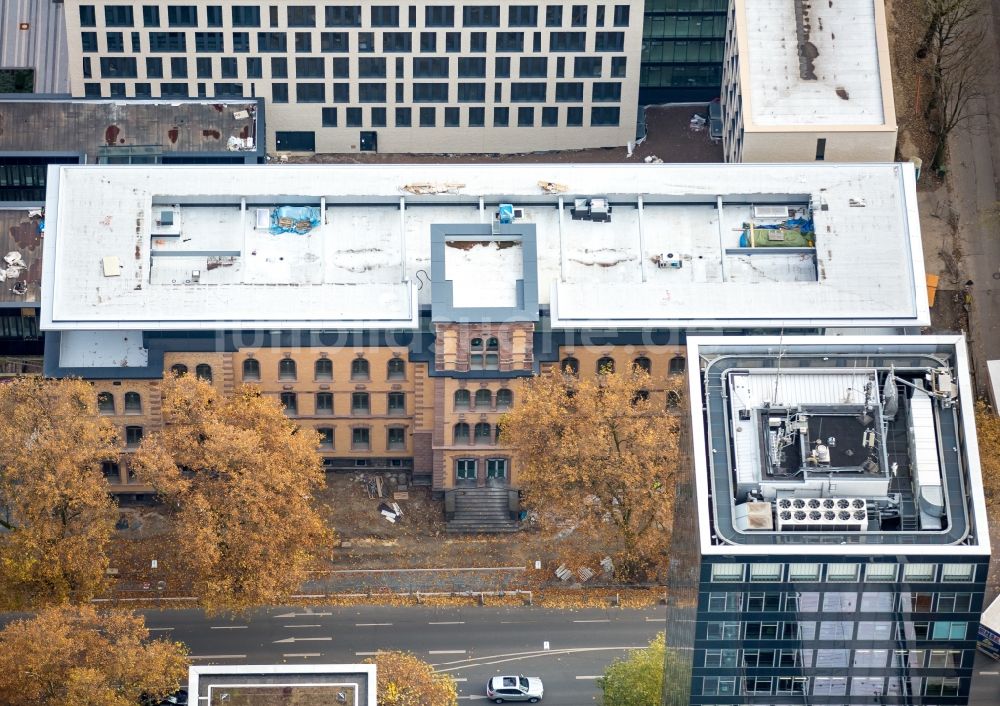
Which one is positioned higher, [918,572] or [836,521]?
[836,521]

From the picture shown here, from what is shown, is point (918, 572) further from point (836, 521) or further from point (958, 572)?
point (836, 521)

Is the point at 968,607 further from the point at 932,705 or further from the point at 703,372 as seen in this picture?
the point at 703,372

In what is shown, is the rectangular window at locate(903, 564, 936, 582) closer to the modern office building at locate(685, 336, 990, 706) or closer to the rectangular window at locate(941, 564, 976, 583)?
the modern office building at locate(685, 336, 990, 706)

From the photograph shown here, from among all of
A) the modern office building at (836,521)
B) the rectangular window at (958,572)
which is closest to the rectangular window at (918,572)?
the modern office building at (836,521)

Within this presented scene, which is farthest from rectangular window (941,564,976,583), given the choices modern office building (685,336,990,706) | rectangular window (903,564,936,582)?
rectangular window (903,564,936,582)

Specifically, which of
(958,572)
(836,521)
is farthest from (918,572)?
(836,521)

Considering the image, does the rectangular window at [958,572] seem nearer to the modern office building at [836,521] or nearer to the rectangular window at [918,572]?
the modern office building at [836,521]

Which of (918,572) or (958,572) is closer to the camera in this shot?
(918,572)

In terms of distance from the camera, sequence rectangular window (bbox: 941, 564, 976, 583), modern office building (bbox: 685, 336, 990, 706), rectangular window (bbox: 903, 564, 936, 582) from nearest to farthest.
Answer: rectangular window (bbox: 903, 564, 936, 582), rectangular window (bbox: 941, 564, 976, 583), modern office building (bbox: 685, 336, 990, 706)

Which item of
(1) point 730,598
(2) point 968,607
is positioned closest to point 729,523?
(1) point 730,598
